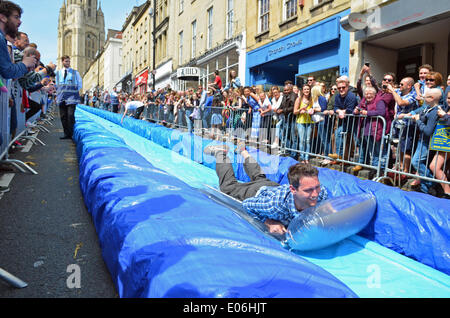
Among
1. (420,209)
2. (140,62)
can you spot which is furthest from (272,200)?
(140,62)

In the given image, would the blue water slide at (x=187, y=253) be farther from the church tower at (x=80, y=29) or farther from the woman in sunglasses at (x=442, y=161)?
the church tower at (x=80, y=29)

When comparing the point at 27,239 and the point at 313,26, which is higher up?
the point at 313,26

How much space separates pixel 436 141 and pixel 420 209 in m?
1.74

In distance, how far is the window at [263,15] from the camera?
13.6 m

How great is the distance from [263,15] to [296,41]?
9.49 ft

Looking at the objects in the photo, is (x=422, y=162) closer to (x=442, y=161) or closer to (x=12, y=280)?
(x=442, y=161)

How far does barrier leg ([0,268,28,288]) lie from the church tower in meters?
101

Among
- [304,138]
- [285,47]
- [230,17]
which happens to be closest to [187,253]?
[304,138]

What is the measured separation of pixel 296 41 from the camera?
11.8 m

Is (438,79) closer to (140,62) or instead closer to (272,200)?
(272,200)

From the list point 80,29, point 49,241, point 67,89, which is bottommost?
point 49,241

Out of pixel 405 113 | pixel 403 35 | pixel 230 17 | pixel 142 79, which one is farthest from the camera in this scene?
pixel 142 79

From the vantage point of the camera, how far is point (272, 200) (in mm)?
3305

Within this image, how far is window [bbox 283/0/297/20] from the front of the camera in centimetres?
1201
